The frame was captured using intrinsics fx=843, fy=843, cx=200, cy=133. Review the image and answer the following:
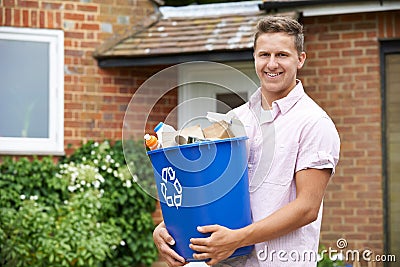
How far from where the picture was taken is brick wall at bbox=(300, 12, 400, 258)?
820 cm

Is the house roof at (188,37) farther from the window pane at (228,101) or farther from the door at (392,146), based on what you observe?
the window pane at (228,101)

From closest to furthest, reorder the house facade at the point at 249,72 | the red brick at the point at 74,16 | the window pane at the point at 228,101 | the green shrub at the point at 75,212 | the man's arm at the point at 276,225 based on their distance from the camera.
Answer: the man's arm at the point at 276,225 < the window pane at the point at 228,101 < the green shrub at the point at 75,212 < the house facade at the point at 249,72 < the red brick at the point at 74,16

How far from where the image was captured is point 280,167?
2.92 meters

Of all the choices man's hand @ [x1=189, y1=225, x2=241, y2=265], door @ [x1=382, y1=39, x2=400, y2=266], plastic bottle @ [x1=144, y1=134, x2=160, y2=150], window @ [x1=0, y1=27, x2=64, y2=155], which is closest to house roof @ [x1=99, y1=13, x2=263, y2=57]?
window @ [x1=0, y1=27, x2=64, y2=155]

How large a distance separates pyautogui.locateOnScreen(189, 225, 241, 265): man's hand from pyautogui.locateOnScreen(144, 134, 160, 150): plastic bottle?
330 mm

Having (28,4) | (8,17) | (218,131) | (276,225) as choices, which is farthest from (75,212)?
(276,225)

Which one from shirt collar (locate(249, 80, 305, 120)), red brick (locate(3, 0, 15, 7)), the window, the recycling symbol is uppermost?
red brick (locate(3, 0, 15, 7))

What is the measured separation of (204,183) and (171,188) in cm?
12

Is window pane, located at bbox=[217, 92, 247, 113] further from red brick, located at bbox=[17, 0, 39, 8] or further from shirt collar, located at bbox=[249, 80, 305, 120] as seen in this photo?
red brick, located at bbox=[17, 0, 39, 8]

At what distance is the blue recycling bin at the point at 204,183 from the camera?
2873 millimetres

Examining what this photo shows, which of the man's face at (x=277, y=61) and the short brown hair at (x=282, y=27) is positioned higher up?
the short brown hair at (x=282, y=27)

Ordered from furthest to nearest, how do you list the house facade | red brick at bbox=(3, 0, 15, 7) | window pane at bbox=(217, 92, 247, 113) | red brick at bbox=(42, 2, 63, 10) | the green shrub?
red brick at bbox=(42, 2, 63, 10)
red brick at bbox=(3, 0, 15, 7)
the house facade
the green shrub
window pane at bbox=(217, 92, 247, 113)

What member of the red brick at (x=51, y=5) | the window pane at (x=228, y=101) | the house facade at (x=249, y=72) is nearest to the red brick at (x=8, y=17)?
→ the house facade at (x=249, y=72)

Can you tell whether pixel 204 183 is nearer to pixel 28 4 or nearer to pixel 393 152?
pixel 393 152
